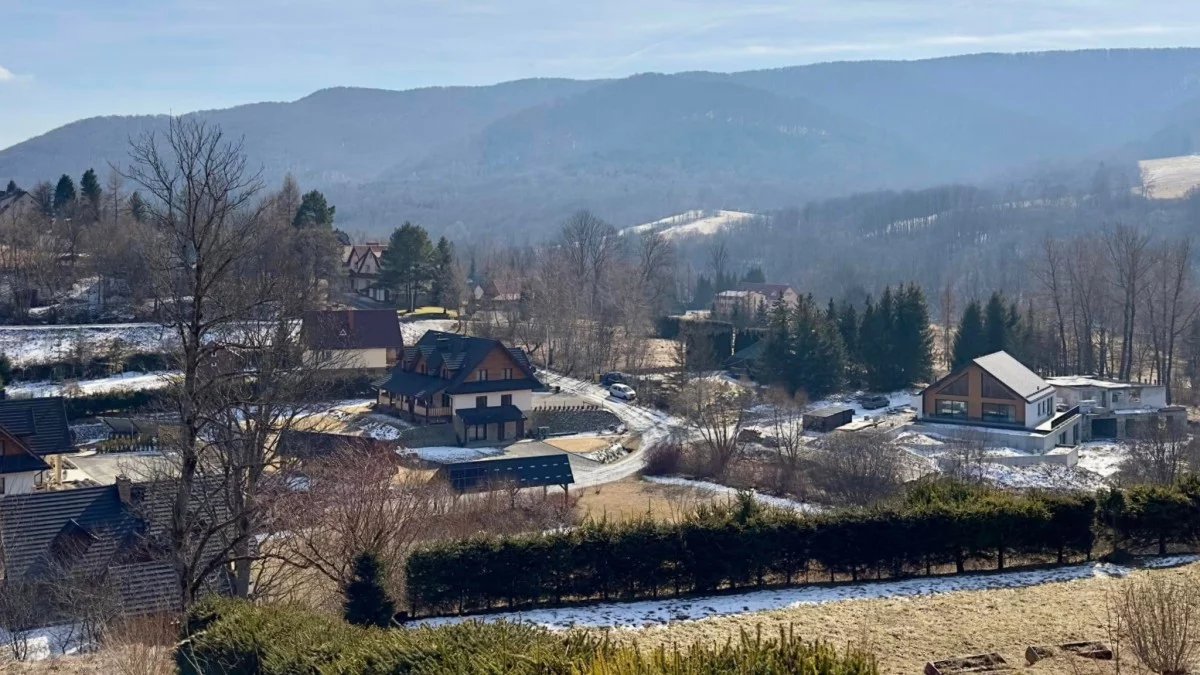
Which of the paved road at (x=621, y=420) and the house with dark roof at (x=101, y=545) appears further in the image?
the paved road at (x=621, y=420)

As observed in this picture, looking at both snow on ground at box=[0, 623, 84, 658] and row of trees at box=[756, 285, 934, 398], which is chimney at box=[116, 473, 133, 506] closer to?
snow on ground at box=[0, 623, 84, 658]

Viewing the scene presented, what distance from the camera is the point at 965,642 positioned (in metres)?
10.1

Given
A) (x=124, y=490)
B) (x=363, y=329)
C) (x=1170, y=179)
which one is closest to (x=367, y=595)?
(x=124, y=490)

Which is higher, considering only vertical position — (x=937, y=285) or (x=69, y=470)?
(x=937, y=285)

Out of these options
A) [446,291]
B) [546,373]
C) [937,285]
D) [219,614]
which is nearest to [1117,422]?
[546,373]

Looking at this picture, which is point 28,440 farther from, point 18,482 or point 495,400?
point 495,400

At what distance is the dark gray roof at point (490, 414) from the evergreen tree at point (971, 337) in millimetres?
22587

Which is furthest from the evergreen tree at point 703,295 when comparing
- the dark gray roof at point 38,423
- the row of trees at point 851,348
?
the dark gray roof at point 38,423

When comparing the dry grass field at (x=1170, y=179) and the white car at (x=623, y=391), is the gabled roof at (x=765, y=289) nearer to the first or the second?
the white car at (x=623, y=391)

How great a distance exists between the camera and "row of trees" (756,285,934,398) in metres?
47.2

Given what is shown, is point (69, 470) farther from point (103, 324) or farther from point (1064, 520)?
point (1064, 520)

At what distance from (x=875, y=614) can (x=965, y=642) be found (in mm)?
1571

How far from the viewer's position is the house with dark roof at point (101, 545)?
1591 cm

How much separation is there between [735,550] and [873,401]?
110 feet
